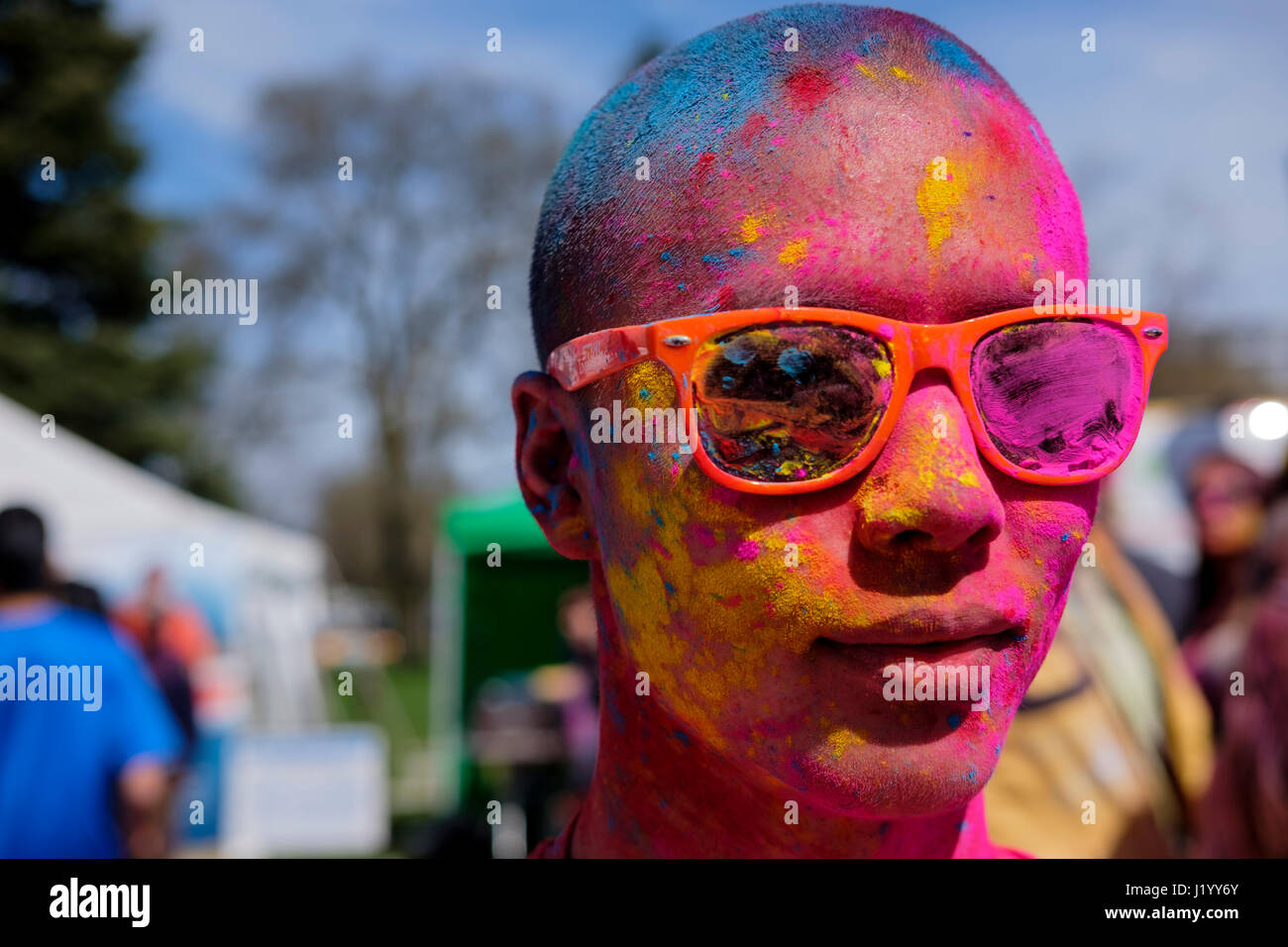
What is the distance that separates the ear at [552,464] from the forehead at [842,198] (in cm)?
17

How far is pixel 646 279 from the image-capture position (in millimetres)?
1206

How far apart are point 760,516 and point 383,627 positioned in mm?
26109

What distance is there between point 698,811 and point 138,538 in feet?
29.5

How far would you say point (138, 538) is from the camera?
913cm

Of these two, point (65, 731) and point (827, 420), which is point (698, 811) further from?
point (65, 731)

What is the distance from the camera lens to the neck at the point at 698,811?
4.21 ft

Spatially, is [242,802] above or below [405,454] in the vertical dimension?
below

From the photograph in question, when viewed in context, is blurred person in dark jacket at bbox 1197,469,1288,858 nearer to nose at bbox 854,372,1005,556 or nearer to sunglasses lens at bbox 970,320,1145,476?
sunglasses lens at bbox 970,320,1145,476

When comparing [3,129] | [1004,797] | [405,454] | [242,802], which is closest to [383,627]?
[405,454]

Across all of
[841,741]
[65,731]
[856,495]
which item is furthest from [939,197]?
[65,731]

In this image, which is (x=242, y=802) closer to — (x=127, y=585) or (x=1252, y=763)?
(x=127, y=585)

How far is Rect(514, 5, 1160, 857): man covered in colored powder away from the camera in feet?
3.61
